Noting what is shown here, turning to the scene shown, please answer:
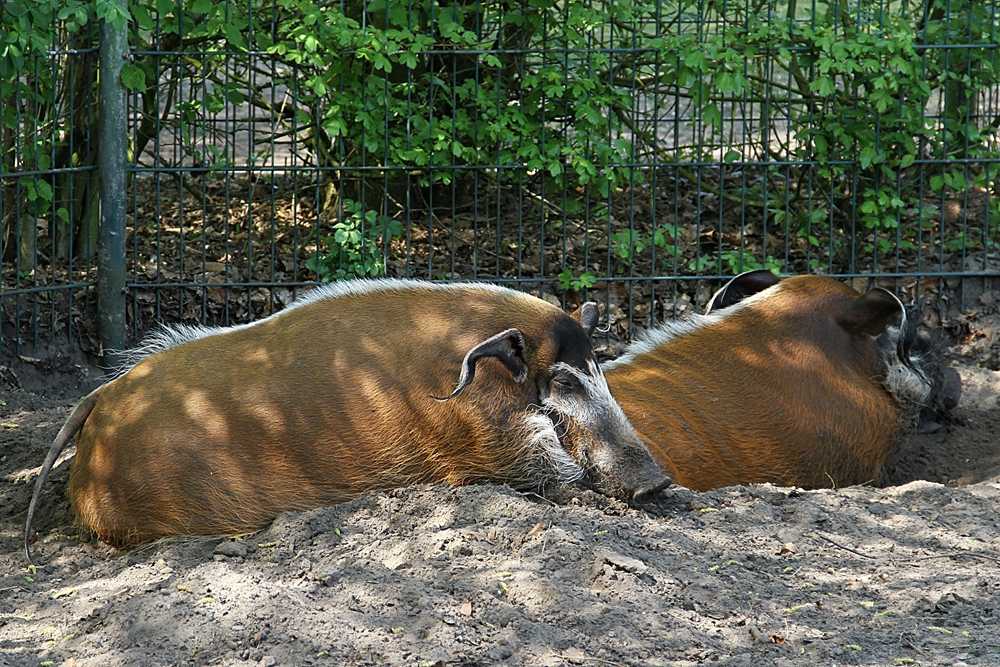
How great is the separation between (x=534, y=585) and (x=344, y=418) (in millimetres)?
1009

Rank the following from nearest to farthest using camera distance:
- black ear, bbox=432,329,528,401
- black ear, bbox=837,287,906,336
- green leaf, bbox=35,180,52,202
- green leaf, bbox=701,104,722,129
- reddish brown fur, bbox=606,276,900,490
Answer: black ear, bbox=432,329,528,401
reddish brown fur, bbox=606,276,900,490
black ear, bbox=837,287,906,336
green leaf, bbox=35,180,52,202
green leaf, bbox=701,104,722,129

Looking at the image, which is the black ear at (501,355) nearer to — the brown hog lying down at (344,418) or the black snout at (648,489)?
the brown hog lying down at (344,418)

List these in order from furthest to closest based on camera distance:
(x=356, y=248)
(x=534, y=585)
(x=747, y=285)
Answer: (x=356, y=248) < (x=747, y=285) < (x=534, y=585)

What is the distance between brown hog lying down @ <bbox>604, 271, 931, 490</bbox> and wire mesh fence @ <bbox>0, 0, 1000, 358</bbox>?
1.53 metres

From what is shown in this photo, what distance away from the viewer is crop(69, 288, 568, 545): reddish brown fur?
4539 mm

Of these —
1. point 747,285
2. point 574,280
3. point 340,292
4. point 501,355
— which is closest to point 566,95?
point 574,280

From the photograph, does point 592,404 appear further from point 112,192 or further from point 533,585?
point 112,192

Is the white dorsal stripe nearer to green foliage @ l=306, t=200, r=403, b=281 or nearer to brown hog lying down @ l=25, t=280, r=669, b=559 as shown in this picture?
brown hog lying down @ l=25, t=280, r=669, b=559

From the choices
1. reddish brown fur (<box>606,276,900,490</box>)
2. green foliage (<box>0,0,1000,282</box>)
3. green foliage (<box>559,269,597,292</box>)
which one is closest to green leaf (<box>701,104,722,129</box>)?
green foliage (<box>0,0,1000,282</box>)

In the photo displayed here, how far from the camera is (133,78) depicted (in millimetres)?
7199

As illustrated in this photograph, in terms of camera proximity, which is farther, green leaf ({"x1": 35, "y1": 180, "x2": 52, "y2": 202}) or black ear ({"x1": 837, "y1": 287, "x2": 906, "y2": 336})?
green leaf ({"x1": 35, "y1": 180, "x2": 52, "y2": 202})

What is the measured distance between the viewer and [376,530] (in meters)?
4.37

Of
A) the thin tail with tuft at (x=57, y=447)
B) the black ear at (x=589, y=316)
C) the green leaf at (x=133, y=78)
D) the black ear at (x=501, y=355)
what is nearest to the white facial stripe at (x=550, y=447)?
the black ear at (x=501, y=355)

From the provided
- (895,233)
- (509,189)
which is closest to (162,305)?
(509,189)
